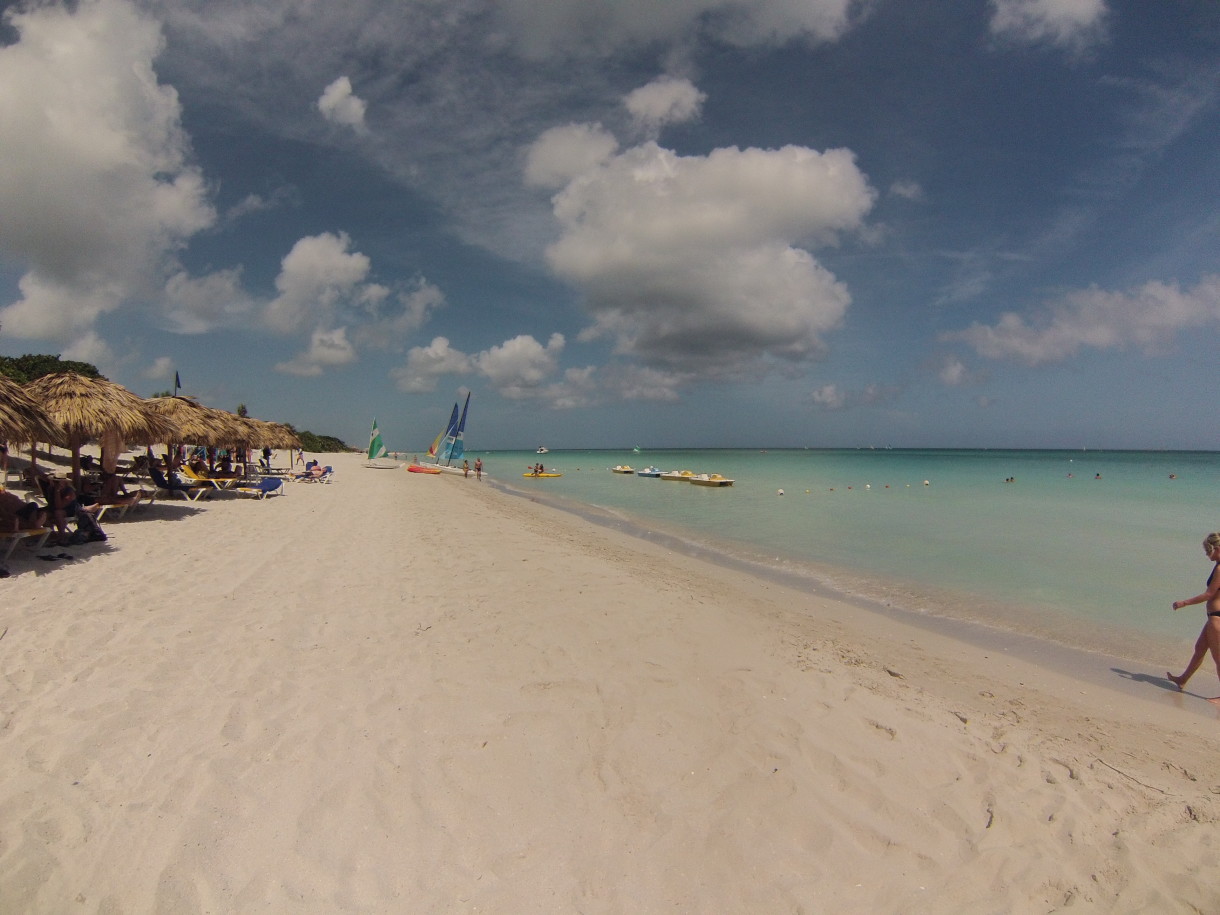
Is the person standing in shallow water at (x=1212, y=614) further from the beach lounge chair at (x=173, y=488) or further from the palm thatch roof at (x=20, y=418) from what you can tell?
the beach lounge chair at (x=173, y=488)

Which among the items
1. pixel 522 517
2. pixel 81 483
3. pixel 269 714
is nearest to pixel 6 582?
pixel 269 714

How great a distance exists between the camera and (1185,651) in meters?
6.86

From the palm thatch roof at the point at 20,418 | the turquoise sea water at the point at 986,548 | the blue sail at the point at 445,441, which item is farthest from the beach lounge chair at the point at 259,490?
the blue sail at the point at 445,441

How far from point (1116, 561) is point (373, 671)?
15.4 metres

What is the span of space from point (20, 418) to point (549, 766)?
29.0ft

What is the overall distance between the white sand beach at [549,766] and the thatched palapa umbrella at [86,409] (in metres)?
4.52

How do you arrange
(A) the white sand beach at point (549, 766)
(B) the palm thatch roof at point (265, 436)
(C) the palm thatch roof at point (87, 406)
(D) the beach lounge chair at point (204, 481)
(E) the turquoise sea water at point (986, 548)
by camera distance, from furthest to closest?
(B) the palm thatch roof at point (265, 436), (D) the beach lounge chair at point (204, 481), (C) the palm thatch roof at point (87, 406), (E) the turquoise sea water at point (986, 548), (A) the white sand beach at point (549, 766)

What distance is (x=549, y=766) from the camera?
3.26 meters

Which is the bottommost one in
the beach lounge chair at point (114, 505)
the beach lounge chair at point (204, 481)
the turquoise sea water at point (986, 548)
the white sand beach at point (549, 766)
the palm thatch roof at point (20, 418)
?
the turquoise sea water at point (986, 548)

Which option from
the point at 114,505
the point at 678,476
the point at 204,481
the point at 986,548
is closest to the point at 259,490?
the point at 204,481

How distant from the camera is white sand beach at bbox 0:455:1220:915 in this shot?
2479 mm

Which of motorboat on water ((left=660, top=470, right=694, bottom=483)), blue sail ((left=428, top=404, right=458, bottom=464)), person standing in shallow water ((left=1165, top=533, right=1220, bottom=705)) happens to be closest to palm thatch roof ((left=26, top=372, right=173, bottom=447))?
person standing in shallow water ((left=1165, top=533, right=1220, bottom=705))

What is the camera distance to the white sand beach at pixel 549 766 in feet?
8.13

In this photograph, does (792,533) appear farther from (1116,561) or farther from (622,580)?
(622,580)
